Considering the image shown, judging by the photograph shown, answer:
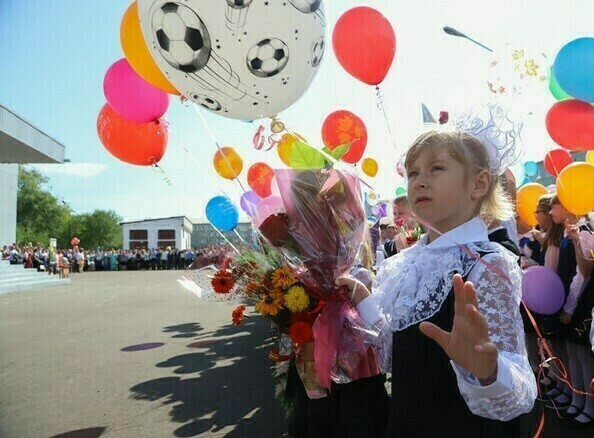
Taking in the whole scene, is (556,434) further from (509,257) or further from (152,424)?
(152,424)

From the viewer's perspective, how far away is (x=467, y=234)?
148 centimetres

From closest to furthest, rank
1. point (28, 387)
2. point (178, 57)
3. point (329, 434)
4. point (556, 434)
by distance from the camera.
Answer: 1. point (329, 434)
2. point (178, 57)
3. point (556, 434)
4. point (28, 387)

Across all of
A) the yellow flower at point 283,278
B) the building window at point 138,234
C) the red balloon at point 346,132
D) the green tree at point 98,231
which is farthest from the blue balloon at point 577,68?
the green tree at point 98,231

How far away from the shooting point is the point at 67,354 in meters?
6.62

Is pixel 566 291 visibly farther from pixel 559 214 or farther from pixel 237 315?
pixel 237 315

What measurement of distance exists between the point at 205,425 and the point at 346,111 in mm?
3765

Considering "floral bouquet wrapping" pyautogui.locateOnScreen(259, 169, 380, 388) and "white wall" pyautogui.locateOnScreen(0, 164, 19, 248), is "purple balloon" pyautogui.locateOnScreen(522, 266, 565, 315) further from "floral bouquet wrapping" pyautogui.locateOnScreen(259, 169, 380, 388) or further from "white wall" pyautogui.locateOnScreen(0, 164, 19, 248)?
"white wall" pyautogui.locateOnScreen(0, 164, 19, 248)

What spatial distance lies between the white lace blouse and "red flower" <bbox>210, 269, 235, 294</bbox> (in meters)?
0.90

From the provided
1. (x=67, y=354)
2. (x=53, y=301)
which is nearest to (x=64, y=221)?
(x=53, y=301)

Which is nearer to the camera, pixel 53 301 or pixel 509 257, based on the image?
pixel 509 257

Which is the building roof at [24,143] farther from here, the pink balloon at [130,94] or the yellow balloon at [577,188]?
the yellow balloon at [577,188]

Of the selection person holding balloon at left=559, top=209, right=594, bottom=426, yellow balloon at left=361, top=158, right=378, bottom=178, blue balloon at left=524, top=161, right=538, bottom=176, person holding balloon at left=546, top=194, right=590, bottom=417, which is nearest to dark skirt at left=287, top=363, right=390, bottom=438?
person holding balloon at left=559, top=209, right=594, bottom=426

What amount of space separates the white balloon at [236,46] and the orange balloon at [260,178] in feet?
4.18

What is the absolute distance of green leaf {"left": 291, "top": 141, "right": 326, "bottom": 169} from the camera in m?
2.35
